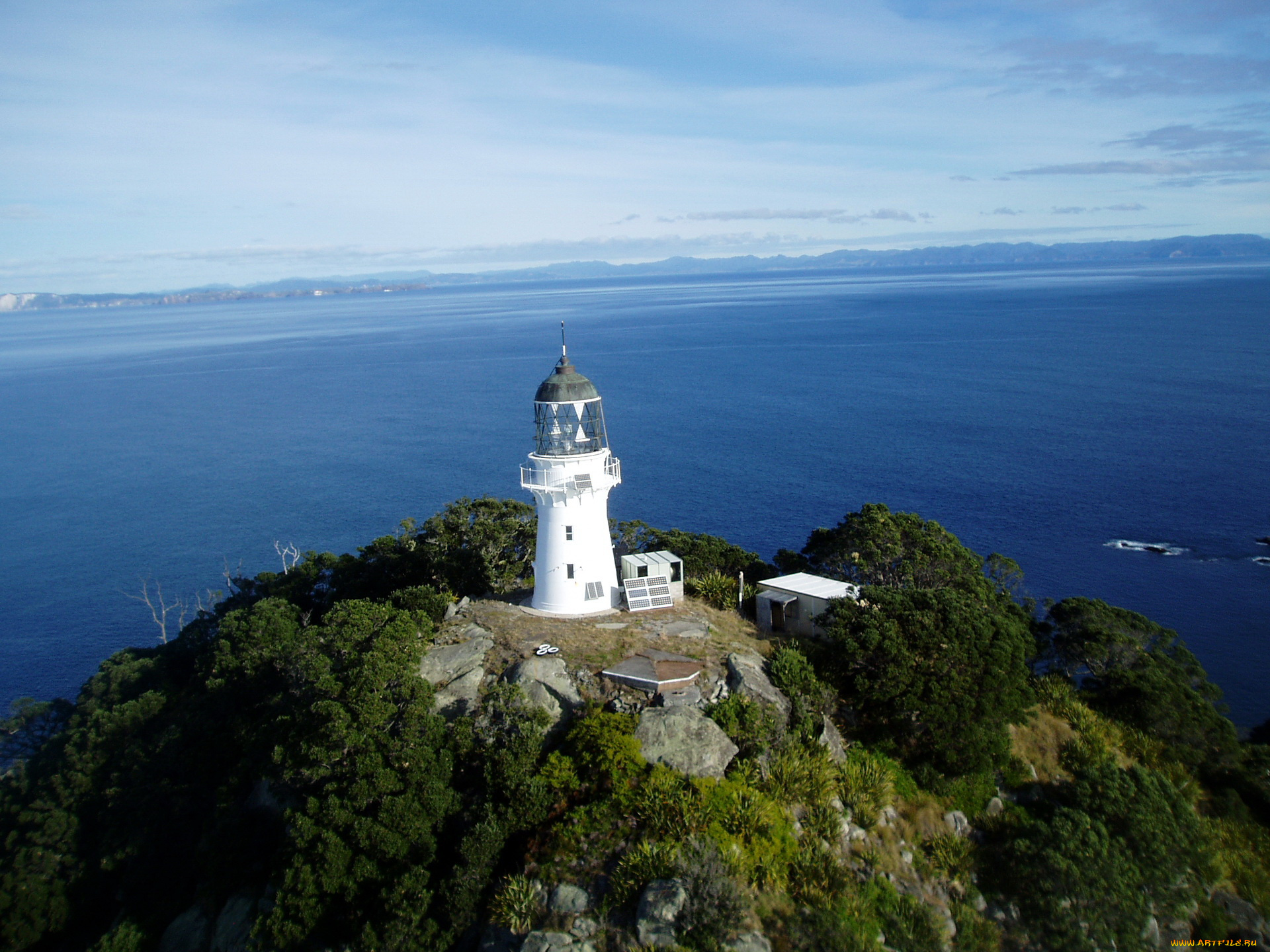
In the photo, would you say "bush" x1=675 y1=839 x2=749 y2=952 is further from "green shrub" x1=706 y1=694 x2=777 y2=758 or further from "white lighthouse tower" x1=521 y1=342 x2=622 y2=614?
"white lighthouse tower" x1=521 y1=342 x2=622 y2=614

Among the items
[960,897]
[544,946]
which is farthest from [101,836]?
[960,897]

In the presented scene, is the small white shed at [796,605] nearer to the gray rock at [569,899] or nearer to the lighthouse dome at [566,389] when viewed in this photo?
the lighthouse dome at [566,389]

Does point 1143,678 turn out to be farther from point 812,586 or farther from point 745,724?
point 745,724

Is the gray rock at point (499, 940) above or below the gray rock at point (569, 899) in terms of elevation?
below

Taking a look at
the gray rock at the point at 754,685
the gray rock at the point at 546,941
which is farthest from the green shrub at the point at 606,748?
the gray rock at the point at 546,941

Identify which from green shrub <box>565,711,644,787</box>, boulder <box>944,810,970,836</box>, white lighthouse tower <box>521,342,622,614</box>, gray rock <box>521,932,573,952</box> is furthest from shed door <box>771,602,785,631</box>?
gray rock <box>521,932,573,952</box>

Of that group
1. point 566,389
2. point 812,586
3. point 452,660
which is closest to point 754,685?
point 812,586

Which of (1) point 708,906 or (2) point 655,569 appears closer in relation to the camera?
(1) point 708,906
